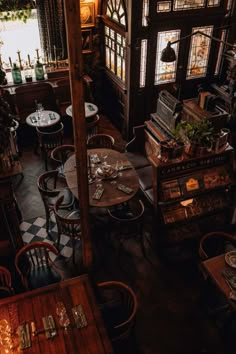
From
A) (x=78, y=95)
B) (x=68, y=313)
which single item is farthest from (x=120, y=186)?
(x=78, y=95)

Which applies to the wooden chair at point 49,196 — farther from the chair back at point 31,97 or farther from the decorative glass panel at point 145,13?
the decorative glass panel at point 145,13

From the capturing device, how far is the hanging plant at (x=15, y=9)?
6.91 meters

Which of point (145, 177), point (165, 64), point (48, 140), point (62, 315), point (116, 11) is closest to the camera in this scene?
point (62, 315)

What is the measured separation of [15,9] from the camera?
707 centimetres

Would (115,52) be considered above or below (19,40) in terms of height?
below

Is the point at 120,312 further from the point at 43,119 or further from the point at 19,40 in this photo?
the point at 19,40

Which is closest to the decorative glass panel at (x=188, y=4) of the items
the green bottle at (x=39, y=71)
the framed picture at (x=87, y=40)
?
the framed picture at (x=87, y=40)

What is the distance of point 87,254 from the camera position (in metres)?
4.20

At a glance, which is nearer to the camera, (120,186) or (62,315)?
(62,315)

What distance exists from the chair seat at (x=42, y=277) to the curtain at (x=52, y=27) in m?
5.07

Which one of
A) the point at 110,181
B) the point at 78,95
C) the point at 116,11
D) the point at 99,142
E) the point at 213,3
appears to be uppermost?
the point at 78,95

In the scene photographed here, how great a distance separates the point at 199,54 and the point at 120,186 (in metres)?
3.96

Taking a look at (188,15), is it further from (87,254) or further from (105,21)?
(87,254)

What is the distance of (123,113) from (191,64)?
5.75ft
